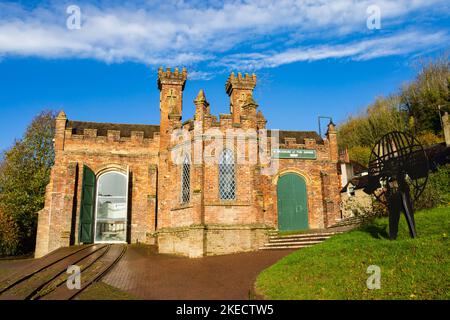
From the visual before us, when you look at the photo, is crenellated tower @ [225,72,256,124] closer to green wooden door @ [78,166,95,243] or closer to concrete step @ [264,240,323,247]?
green wooden door @ [78,166,95,243]

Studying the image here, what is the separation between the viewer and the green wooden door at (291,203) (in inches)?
971

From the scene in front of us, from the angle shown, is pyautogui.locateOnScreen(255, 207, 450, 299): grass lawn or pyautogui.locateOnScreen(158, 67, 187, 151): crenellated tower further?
pyautogui.locateOnScreen(158, 67, 187, 151): crenellated tower

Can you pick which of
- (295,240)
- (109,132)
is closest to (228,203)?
(295,240)

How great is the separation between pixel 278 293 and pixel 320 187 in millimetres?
17568

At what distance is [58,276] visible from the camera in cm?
1270

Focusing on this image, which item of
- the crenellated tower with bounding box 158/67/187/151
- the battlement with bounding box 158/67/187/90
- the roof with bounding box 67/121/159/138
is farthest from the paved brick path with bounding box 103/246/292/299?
the battlement with bounding box 158/67/187/90

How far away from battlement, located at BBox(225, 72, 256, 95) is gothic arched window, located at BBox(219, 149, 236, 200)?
10.0 meters

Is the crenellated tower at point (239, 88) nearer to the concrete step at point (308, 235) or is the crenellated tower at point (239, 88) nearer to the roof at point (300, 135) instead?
the roof at point (300, 135)

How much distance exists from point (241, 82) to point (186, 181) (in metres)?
11.3

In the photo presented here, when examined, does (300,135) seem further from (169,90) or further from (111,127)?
(111,127)

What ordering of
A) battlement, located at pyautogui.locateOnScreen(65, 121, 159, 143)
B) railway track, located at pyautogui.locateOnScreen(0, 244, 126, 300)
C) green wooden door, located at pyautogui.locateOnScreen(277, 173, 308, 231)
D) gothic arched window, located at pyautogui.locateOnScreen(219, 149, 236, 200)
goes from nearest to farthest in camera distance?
railway track, located at pyautogui.locateOnScreen(0, 244, 126, 300), gothic arched window, located at pyautogui.locateOnScreen(219, 149, 236, 200), battlement, located at pyautogui.locateOnScreen(65, 121, 159, 143), green wooden door, located at pyautogui.locateOnScreen(277, 173, 308, 231)

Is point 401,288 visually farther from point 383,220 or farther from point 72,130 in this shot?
point 72,130

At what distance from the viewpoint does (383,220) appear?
13766 millimetres

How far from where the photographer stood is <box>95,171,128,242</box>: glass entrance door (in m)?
23.3
